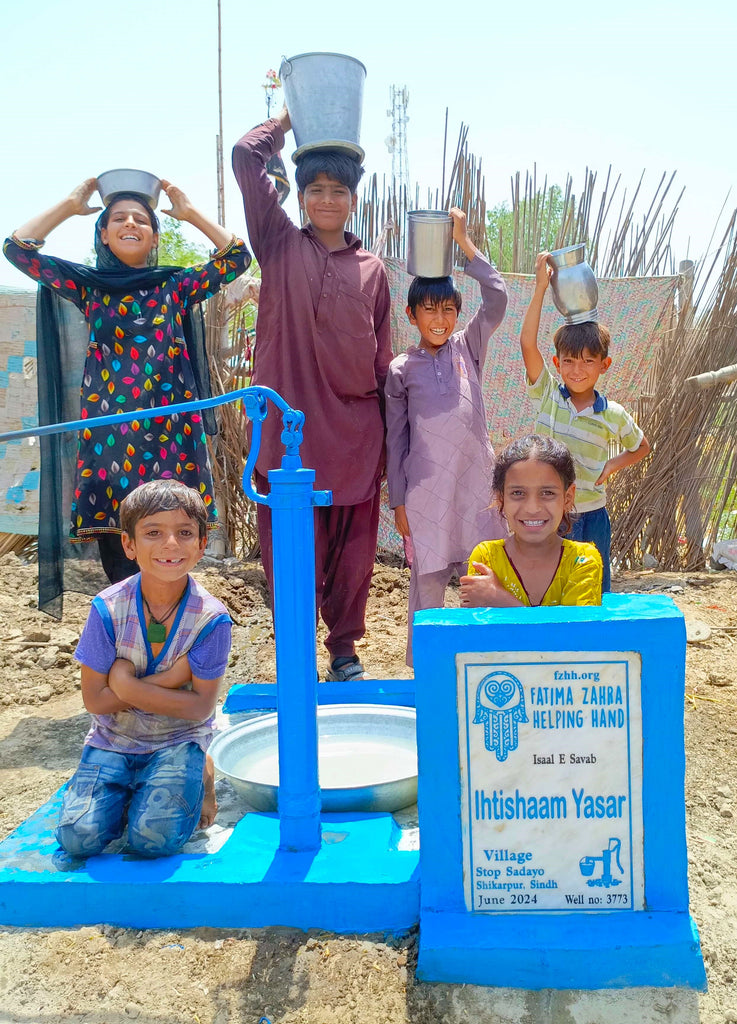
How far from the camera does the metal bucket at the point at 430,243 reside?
3.03m

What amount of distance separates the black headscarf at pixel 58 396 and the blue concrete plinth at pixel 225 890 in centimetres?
156

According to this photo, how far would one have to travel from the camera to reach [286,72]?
288 cm

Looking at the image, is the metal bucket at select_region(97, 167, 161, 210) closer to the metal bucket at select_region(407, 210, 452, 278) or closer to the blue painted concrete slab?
the metal bucket at select_region(407, 210, 452, 278)

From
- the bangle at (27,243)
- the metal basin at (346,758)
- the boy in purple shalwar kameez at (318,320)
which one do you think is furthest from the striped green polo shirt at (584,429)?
the bangle at (27,243)

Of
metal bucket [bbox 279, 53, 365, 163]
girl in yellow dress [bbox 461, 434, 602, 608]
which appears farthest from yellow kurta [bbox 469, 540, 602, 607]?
metal bucket [bbox 279, 53, 365, 163]

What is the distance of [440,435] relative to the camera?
3.07 meters

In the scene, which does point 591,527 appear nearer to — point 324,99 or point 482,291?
point 482,291

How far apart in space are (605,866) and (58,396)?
2575mm

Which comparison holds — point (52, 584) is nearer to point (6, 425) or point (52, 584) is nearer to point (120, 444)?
point (120, 444)

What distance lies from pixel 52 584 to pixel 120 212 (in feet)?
4.59

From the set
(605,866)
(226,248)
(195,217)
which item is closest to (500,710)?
(605,866)

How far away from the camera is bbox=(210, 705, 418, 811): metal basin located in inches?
85.1

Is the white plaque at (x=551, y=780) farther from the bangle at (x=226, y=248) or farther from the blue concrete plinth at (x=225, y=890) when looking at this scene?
the bangle at (x=226, y=248)

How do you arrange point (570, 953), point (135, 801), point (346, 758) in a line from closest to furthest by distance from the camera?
point (570, 953)
point (135, 801)
point (346, 758)
